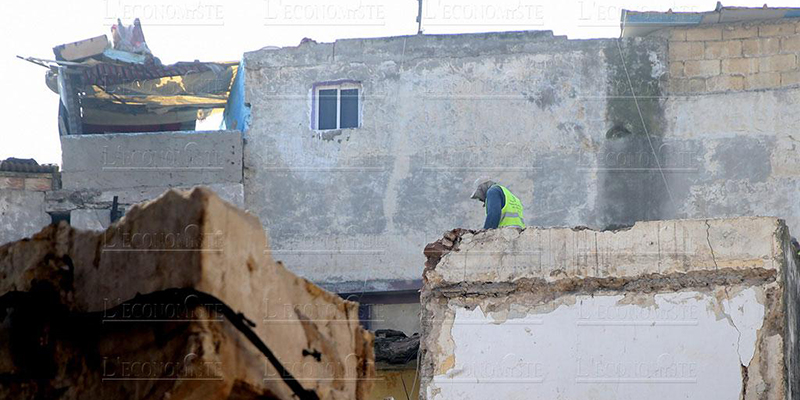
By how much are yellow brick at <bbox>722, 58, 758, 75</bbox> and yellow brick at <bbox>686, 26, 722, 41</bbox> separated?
1.21 ft

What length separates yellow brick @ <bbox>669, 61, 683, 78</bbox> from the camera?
19.5 metres

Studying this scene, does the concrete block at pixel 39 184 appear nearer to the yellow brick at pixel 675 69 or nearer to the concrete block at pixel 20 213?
the concrete block at pixel 20 213

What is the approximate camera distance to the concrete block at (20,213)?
64.7 feet

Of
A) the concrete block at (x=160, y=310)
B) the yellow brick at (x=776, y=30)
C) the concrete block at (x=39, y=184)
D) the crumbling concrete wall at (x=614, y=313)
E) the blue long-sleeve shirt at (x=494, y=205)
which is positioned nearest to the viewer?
the concrete block at (x=160, y=310)

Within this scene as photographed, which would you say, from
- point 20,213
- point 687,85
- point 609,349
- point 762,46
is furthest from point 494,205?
point 20,213

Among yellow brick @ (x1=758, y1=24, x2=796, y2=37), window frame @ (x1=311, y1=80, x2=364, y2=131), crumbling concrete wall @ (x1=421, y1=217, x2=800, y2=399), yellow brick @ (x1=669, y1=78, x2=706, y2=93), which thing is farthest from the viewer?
window frame @ (x1=311, y1=80, x2=364, y2=131)

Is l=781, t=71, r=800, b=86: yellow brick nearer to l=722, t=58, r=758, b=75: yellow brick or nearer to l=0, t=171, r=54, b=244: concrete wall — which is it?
l=722, t=58, r=758, b=75: yellow brick

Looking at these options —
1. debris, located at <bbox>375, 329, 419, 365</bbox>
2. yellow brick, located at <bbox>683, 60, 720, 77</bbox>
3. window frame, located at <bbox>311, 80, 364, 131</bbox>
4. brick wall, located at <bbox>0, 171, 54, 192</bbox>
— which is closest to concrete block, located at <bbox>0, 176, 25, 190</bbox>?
brick wall, located at <bbox>0, 171, 54, 192</bbox>

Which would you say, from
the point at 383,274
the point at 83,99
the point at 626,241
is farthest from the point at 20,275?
the point at 83,99

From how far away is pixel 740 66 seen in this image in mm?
19344

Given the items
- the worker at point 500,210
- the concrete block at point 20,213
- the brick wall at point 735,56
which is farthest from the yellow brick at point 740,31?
the concrete block at point 20,213

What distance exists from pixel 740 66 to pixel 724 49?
327 millimetres

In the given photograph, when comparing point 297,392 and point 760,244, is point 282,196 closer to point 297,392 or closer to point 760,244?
point 760,244

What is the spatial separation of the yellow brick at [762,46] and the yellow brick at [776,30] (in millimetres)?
82
